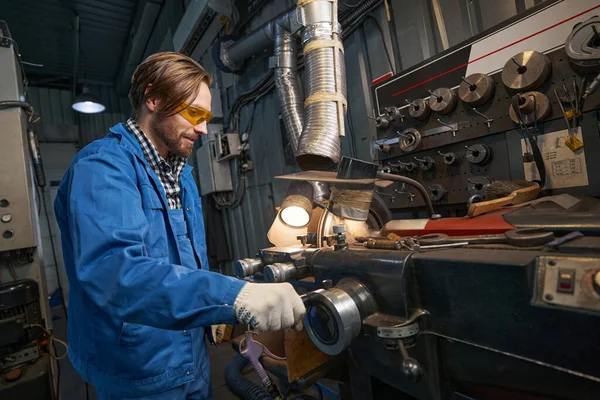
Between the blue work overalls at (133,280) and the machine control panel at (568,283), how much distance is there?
0.55m

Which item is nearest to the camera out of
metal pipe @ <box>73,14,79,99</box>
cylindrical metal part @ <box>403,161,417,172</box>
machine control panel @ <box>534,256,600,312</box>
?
machine control panel @ <box>534,256,600,312</box>

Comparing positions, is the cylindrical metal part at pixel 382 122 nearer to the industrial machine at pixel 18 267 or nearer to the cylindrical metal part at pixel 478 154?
the cylindrical metal part at pixel 478 154

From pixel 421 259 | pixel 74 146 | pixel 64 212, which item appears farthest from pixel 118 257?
pixel 74 146

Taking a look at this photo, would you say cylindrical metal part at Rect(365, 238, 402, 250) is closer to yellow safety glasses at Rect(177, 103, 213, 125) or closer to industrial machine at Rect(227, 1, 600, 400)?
industrial machine at Rect(227, 1, 600, 400)

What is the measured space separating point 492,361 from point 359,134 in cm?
171

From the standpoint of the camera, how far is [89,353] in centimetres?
88

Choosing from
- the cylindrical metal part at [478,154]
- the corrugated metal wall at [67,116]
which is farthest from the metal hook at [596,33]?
the corrugated metal wall at [67,116]

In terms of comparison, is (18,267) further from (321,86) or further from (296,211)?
(321,86)

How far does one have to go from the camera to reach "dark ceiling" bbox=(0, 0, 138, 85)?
3.59 metres

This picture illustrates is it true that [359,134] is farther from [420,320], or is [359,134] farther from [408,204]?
[420,320]

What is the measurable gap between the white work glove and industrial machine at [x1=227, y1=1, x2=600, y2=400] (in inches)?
1.8

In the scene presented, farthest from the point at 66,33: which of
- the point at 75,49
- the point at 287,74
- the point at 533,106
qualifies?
the point at 533,106

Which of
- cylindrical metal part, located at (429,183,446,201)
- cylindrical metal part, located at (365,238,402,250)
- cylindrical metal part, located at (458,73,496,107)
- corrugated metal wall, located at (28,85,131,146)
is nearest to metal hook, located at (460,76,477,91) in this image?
cylindrical metal part, located at (458,73,496,107)

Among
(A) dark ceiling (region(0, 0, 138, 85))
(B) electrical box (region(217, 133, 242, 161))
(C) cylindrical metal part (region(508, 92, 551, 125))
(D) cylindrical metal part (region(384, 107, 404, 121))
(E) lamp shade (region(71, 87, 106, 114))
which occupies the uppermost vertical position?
(A) dark ceiling (region(0, 0, 138, 85))
